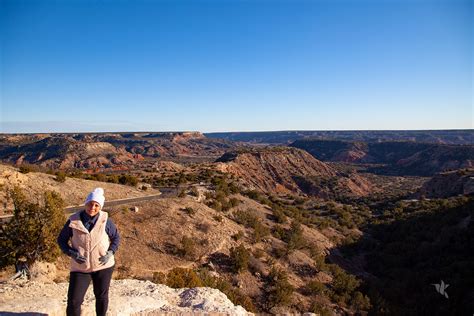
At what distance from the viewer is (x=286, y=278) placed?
1435 cm

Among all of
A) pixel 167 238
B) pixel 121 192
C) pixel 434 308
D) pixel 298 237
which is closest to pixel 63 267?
pixel 167 238

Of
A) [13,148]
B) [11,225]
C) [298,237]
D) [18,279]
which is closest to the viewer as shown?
[18,279]

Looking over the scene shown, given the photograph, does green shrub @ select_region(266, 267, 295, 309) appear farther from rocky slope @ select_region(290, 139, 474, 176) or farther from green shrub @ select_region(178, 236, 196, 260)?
rocky slope @ select_region(290, 139, 474, 176)

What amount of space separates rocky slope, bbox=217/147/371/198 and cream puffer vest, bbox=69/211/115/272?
46795 mm

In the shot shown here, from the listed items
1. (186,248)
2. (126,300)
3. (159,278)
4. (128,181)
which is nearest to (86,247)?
(126,300)

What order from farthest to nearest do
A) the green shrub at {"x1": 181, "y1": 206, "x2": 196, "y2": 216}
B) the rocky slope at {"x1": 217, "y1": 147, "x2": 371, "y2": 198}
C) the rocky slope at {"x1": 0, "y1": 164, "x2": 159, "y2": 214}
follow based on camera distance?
the rocky slope at {"x1": 217, "y1": 147, "x2": 371, "y2": 198}, the green shrub at {"x1": 181, "y1": 206, "x2": 196, "y2": 216}, the rocky slope at {"x1": 0, "y1": 164, "x2": 159, "y2": 214}

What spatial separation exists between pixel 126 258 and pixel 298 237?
434 inches

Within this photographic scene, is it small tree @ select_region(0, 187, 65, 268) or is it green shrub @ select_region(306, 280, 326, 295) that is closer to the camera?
small tree @ select_region(0, 187, 65, 268)

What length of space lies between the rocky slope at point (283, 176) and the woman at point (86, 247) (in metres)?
46.8

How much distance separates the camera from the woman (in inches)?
195

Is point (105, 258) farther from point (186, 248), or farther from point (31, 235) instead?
point (186, 248)

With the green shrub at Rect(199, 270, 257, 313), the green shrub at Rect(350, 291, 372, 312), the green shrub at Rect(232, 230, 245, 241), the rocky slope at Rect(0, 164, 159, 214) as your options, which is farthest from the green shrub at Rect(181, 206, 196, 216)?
the green shrub at Rect(350, 291, 372, 312)

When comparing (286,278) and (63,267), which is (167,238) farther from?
(286,278)

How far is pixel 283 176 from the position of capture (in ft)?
221
